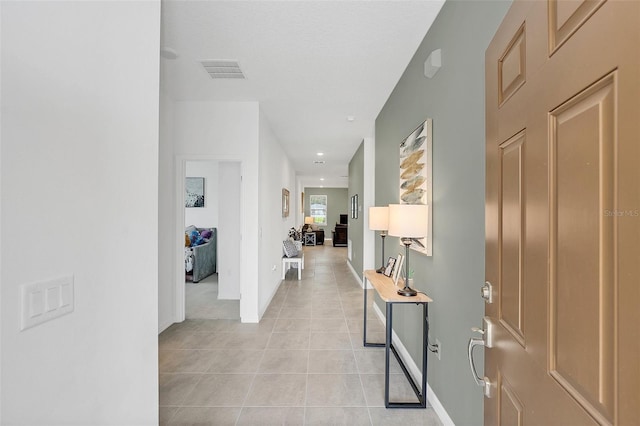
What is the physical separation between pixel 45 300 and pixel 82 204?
32cm

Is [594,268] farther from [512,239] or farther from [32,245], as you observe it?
[32,245]

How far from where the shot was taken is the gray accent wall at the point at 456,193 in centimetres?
145

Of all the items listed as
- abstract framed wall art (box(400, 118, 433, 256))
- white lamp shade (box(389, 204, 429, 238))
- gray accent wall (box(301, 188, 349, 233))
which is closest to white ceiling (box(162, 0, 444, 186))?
abstract framed wall art (box(400, 118, 433, 256))

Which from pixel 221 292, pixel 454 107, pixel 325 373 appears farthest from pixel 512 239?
pixel 221 292

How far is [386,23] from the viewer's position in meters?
2.06

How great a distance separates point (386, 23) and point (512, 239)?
196cm

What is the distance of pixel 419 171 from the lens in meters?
2.27

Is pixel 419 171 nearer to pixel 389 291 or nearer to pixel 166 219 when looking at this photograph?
pixel 389 291

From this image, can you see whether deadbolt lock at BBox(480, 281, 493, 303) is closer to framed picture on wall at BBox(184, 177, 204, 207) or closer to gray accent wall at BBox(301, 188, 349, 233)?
framed picture on wall at BBox(184, 177, 204, 207)

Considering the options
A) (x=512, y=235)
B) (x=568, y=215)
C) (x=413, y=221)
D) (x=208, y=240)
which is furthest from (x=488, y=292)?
(x=208, y=240)

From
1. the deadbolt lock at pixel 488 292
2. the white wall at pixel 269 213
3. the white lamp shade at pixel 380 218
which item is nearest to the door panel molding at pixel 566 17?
the deadbolt lock at pixel 488 292

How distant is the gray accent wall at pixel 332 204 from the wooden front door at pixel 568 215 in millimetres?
13352

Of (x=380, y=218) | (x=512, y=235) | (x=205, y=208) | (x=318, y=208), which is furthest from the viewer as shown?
(x=318, y=208)

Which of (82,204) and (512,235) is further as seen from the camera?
(82,204)
